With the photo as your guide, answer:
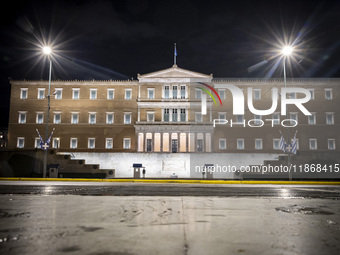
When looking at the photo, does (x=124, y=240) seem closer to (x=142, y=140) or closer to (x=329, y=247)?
(x=329, y=247)

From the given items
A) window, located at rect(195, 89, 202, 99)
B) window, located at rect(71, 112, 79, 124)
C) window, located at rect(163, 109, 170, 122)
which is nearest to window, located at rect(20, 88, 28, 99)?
window, located at rect(71, 112, 79, 124)

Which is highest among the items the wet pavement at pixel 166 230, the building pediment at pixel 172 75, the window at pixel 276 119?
the building pediment at pixel 172 75

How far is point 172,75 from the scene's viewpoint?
48.2 metres

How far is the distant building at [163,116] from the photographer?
4659 centimetres

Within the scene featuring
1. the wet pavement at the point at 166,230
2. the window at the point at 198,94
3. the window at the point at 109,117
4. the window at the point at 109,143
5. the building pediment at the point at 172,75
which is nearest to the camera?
the wet pavement at the point at 166,230

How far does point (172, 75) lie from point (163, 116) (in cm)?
688

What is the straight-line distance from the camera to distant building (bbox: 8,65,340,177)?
153 feet

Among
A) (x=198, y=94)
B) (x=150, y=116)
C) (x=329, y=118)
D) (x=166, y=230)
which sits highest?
(x=198, y=94)

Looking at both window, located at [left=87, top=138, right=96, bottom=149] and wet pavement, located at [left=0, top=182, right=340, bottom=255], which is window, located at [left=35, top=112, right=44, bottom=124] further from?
wet pavement, located at [left=0, top=182, right=340, bottom=255]

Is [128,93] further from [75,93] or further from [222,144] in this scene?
[222,144]

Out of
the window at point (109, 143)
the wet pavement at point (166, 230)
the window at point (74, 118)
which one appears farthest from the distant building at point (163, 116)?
the wet pavement at point (166, 230)

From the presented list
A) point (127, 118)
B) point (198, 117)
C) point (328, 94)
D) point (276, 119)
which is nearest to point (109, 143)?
point (127, 118)

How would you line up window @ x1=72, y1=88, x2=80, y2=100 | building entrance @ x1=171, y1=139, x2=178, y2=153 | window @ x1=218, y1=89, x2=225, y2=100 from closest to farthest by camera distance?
building entrance @ x1=171, y1=139, x2=178, y2=153 → window @ x1=218, y1=89, x2=225, y2=100 → window @ x1=72, y1=88, x2=80, y2=100

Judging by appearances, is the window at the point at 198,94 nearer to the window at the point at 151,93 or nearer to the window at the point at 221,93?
the window at the point at 221,93
